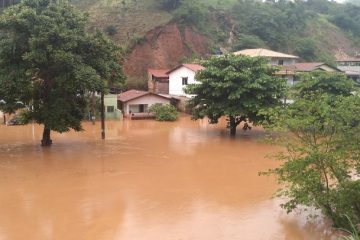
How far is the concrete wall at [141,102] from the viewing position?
38719 mm

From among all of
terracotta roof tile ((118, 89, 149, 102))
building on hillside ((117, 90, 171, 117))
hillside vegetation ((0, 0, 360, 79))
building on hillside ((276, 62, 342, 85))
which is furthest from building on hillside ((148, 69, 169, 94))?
building on hillside ((276, 62, 342, 85))

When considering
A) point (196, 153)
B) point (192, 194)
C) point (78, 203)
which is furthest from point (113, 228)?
point (196, 153)

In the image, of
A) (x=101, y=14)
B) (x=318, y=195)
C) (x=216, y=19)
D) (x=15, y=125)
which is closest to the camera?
(x=318, y=195)

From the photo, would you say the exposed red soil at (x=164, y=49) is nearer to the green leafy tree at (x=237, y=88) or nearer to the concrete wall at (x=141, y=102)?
the concrete wall at (x=141, y=102)

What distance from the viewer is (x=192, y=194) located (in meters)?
16.9

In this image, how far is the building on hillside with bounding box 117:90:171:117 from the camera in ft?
126

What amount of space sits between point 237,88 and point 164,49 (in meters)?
28.0

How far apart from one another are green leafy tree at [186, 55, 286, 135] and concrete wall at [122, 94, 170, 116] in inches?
395

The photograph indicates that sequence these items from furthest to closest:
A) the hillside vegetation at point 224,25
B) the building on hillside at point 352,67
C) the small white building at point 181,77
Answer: the hillside vegetation at point 224,25, the building on hillside at point 352,67, the small white building at point 181,77

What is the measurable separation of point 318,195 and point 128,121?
26.2 metres

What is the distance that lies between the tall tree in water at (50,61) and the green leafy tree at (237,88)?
297 inches

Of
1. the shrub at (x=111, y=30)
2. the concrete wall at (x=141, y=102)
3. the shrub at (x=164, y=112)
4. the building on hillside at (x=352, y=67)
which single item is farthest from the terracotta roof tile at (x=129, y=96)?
the building on hillside at (x=352, y=67)

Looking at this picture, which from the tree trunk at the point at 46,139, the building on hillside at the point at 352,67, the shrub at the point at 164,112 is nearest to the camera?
the tree trunk at the point at 46,139

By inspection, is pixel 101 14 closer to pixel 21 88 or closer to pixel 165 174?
pixel 21 88
